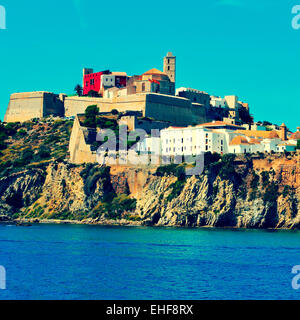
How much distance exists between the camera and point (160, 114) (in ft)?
299

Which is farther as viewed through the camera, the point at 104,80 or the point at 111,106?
the point at 104,80

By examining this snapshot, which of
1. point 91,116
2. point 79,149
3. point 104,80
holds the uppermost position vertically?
point 104,80

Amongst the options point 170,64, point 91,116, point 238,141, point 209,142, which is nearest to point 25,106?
point 91,116

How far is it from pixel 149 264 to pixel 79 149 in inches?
1625

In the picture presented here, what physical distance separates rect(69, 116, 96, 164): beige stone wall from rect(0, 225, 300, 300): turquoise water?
15954mm

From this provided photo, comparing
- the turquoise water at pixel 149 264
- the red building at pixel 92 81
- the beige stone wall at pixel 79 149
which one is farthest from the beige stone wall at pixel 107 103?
the turquoise water at pixel 149 264

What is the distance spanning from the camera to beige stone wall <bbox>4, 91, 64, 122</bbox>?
329 feet

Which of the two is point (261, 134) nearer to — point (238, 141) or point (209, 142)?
point (238, 141)

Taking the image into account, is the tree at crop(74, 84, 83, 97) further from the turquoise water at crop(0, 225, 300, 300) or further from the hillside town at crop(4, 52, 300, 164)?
the turquoise water at crop(0, 225, 300, 300)

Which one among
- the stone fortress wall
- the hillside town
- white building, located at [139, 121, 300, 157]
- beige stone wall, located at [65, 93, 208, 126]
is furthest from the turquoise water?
the stone fortress wall

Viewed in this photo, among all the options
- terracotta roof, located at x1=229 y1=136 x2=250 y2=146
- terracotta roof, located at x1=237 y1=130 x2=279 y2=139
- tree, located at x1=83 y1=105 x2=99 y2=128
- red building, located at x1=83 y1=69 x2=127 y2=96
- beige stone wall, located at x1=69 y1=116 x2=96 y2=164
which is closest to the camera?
terracotta roof, located at x1=229 y1=136 x2=250 y2=146

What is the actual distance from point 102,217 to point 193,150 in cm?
1133

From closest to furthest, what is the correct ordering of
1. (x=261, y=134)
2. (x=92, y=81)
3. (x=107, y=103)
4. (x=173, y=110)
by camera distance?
(x=261, y=134) → (x=173, y=110) → (x=107, y=103) → (x=92, y=81)
